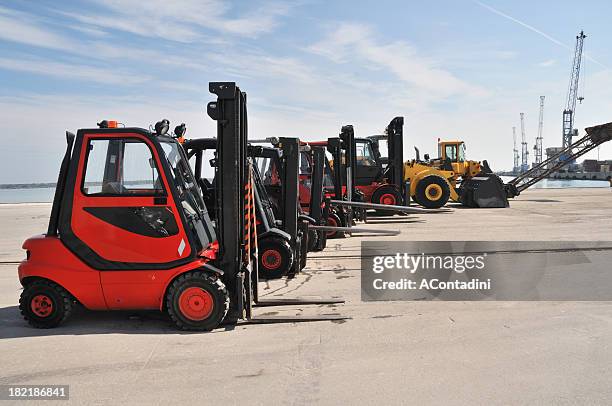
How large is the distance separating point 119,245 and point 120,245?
1 cm

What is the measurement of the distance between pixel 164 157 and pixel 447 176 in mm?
20541

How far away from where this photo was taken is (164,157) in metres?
5.83

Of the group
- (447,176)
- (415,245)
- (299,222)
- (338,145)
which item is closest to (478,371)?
(299,222)

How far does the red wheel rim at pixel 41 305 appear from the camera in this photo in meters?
5.90

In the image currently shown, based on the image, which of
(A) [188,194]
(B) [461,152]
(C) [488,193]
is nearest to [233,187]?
(A) [188,194]

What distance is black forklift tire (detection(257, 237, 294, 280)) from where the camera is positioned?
8875mm

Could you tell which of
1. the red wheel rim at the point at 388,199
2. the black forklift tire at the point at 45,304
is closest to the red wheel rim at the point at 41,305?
the black forklift tire at the point at 45,304

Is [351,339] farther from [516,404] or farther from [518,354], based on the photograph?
[516,404]

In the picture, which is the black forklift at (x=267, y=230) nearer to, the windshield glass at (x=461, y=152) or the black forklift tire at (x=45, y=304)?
the black forklift tire at (x=45, y=304)

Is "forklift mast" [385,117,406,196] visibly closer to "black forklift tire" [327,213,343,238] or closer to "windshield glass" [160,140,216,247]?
"black forklift tire" [327,213,343,238]

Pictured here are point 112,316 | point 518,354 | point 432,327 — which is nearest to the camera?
point 518,354

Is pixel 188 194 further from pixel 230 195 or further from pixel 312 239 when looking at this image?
pixel 312 239

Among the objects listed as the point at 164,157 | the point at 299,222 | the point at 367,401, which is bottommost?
the point at 367,401

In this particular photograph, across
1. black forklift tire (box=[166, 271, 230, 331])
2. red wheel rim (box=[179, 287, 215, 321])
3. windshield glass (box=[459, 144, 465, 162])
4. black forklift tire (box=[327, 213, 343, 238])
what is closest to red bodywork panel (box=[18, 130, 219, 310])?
black forklift tire (box=[166, 271, 230, 331])
